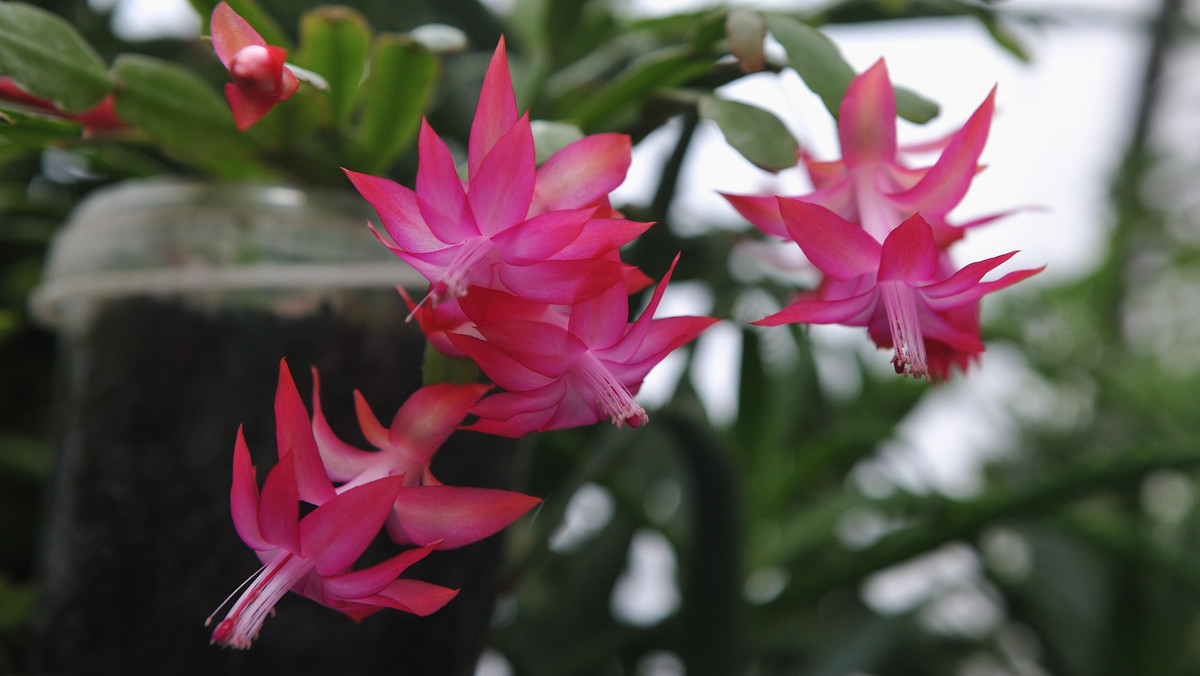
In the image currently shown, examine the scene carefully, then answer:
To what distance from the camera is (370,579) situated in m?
0.19

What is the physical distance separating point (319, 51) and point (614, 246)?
0.25m

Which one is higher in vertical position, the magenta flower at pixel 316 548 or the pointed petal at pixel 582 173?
the pointed petal at pixel 582 173

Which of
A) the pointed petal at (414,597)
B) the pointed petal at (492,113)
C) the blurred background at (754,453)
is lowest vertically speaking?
the blurred background at (754,453)

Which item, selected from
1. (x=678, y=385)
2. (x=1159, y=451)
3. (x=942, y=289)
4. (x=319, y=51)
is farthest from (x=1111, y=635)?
(x=319, y=51)

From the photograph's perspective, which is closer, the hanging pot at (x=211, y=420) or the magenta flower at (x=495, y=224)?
the magenta flower at (x=495, y=224)

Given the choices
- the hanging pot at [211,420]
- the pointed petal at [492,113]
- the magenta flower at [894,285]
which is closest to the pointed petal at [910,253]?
the magenta flower at [894,285]

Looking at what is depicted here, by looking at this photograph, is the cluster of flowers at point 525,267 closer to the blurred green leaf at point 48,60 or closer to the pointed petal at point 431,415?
the pointed petal at point 431,415

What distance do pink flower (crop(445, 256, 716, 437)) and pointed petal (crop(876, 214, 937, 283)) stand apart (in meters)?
0.05

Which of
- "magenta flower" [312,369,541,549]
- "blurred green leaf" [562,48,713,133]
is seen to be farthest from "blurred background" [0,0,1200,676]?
"magenta flower" [312,369,541,549]

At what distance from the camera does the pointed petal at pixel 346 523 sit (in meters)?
0.18

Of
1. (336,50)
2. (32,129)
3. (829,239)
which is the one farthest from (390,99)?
(829,239)

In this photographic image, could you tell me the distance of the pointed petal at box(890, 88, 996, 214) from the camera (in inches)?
8.3

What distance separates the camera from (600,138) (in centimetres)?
21

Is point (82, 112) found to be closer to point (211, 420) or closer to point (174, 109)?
point (174, 109)
